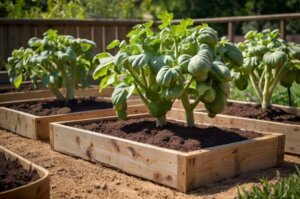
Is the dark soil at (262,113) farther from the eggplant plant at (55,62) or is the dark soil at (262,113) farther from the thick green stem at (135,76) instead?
the eggplant plant at (55,62)

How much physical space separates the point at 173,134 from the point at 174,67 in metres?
0.62

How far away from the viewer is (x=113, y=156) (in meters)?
4.15

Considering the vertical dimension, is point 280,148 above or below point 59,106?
below

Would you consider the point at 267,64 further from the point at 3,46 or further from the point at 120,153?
the point at 3,46

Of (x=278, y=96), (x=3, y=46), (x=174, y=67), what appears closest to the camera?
(x=174, y=67)

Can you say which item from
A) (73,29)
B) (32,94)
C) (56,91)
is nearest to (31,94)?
(32,94)

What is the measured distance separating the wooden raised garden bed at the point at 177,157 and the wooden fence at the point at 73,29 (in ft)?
13.4

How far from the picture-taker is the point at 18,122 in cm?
568

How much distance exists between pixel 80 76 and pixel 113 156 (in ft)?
7.37

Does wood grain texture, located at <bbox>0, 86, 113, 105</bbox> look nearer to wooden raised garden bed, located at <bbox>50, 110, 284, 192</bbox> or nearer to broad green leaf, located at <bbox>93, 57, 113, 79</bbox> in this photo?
wooden raised garden bed, located at <bbox>50, 110, 284, 192</bbox>

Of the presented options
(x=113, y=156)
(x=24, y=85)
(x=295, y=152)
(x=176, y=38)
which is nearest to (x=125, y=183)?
(x=113, y=156)

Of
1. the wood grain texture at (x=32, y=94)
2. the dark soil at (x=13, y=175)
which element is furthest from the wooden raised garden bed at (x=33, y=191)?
the wood grain texture at (x=32, y=94)

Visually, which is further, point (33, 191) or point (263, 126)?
point (263, 126)

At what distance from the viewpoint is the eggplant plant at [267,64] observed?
5.11 metres
